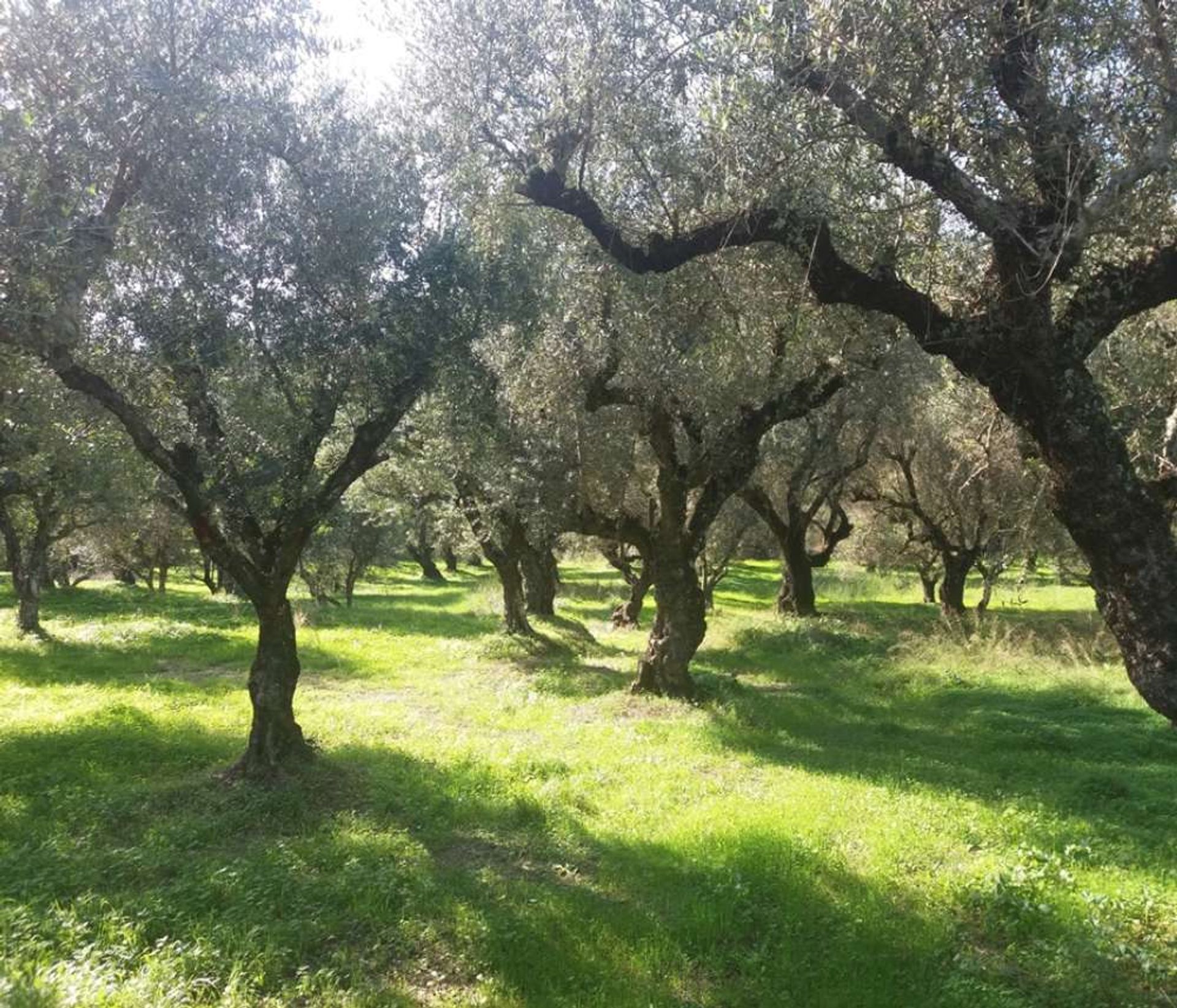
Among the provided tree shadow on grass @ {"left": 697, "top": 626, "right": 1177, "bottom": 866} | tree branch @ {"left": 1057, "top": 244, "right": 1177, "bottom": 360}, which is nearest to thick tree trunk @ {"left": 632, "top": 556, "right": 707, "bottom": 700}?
tree shadow on grass @ {"left": 697, "top": 626, "right": 1177, "bottom": 866}

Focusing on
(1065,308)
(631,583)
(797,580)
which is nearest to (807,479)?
(797,580)

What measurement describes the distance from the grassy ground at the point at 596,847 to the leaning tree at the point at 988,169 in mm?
2669

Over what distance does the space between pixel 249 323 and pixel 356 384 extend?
4.80ft

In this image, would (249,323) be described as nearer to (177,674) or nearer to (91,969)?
(91,969)

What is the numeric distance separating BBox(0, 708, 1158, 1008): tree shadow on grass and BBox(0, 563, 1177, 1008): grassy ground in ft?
0.10

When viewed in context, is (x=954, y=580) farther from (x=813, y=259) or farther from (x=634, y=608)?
(x=813, y=259)

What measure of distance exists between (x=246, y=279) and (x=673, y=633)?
1032 centimetres

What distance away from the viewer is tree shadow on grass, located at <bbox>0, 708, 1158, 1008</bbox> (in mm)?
6039

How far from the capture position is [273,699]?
1088 cm

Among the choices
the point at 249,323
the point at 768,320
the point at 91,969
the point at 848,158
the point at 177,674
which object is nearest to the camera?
the point at 91,969

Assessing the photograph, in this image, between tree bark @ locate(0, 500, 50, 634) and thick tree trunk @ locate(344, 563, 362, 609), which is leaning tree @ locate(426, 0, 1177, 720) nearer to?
tree bark @ locate(0, 500, 50, 634)

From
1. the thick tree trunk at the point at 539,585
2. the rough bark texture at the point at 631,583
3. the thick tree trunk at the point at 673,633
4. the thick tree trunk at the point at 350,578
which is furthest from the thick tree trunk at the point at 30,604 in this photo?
the thick tree trunk at the point at 673,633

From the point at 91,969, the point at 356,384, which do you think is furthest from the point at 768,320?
the point at 91,969

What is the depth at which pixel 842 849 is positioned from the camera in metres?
8.38
